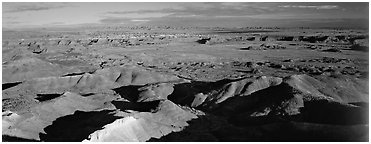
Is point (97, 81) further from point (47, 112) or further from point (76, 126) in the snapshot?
point (76, 126)

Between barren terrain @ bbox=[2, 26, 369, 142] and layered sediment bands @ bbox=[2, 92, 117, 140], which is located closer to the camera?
barren terrain @ bbox=[2, 26, 369, 142]

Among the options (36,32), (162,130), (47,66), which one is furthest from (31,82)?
(36,32)

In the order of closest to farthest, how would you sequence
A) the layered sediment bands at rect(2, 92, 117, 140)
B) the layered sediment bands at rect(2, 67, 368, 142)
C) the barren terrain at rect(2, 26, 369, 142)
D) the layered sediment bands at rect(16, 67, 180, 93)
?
1. the layered sediment bands at rect(2, 67, 368, 142)
2. the barren terrain at rect(2, 26, 369, 142)
3. the layered sediment bands at rect(2, 92, 117, 140)
4. the layered sediment bands at rect(16, 67, 180, 93)

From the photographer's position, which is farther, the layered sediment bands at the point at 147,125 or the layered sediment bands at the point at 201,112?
the layered sediment bands at the point at 201,112

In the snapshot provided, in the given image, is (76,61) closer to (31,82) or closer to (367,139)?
(31,82)

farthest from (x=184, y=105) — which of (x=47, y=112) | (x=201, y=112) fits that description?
(x=47, y=112)

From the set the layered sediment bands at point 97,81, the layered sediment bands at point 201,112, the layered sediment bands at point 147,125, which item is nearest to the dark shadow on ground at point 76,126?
the layered sediment bands at point 201,112

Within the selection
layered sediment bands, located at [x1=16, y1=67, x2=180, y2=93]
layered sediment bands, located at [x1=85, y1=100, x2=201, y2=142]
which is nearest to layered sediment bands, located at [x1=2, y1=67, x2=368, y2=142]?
layered sediment bands, located at [x1=85, y1=100, x2=201, y2=142]

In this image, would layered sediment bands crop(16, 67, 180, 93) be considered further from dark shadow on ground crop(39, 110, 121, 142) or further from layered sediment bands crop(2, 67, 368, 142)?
dark shadow on ground crop(39, 110, 121, 142)

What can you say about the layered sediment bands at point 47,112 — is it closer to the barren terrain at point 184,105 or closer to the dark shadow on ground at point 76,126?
the barren terrain at point 184,105

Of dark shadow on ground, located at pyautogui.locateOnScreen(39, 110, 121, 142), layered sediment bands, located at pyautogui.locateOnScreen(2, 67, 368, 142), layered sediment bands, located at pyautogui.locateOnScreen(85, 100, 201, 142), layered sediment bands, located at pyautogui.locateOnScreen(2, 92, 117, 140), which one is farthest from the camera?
layered sediment bands, located at pyautogui.locateOnScreen(2, 92, 117, 140)
